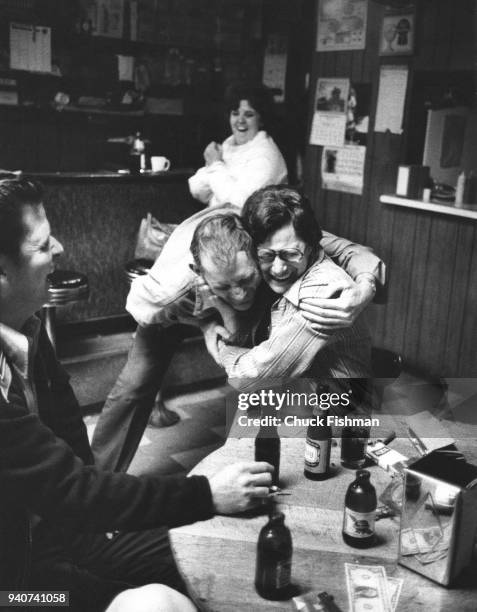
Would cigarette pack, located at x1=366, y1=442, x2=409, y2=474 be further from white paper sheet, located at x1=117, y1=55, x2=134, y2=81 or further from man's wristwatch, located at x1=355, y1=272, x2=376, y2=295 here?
white paper sheet, located at x1=117, y1=55, x2=134, y2=81

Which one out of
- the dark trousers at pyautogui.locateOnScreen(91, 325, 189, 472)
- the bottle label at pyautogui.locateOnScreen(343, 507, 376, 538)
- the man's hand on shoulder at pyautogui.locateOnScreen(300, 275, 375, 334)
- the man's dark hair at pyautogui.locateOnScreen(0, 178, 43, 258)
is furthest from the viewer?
the dark trousers at pyautogui.locateOnScreen(91, 325, 189, 472)

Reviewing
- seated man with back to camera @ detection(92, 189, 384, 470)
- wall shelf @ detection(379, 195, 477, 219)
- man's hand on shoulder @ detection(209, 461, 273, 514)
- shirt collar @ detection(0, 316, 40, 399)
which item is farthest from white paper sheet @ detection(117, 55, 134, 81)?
man's hand on shoulder @ detection(209, 461, 273, 514)

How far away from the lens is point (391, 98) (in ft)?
13.3

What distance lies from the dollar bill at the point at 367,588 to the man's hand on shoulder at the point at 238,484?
24 centimetres

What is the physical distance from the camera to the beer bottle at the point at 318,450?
165cm

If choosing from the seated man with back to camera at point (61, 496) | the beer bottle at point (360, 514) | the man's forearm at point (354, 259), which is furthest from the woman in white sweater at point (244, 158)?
the beer bottle at point (360, 514)

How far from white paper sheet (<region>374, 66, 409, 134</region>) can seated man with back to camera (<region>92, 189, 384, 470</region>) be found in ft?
5.91

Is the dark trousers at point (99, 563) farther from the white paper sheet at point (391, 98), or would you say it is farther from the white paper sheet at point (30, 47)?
the white paper sheet at point (30, 47)

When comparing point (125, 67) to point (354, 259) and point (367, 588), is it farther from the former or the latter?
point (367, 588)

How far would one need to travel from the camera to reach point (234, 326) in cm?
224

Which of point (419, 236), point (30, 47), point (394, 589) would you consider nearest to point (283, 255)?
point (394, 589)

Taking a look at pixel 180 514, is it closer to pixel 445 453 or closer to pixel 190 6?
pixel 445 453

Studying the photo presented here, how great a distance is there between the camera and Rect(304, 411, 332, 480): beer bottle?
5.42ft

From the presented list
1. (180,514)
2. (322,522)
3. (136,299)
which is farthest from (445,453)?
(136,299)
